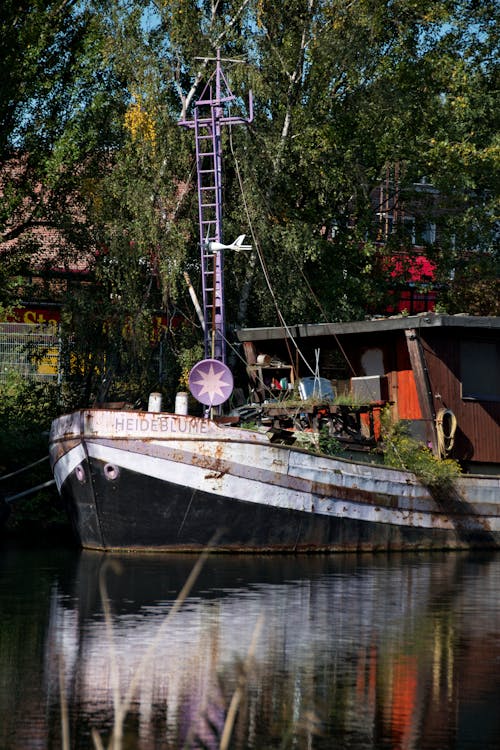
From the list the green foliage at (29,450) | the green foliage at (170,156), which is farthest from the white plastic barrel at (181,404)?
the green foliage at (170,156)

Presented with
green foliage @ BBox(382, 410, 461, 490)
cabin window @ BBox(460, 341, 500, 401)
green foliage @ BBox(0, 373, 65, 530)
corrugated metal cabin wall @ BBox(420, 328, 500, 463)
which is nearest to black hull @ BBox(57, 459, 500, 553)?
green foliage @ BBox(382, 410, 461, 490)

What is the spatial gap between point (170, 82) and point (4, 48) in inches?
185

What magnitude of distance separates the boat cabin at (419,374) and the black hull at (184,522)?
2103 millimetres

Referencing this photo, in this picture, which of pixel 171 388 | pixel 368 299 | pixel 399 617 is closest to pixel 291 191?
pixel 368 299

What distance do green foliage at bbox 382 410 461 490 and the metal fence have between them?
35.3ft

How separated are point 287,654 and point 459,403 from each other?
11576mm

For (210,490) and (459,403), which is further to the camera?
(459,403)

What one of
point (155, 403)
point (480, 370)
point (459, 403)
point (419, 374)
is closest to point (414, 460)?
point (419, 374)

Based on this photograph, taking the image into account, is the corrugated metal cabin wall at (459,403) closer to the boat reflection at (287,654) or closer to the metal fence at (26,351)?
the boat reflection at (287,654)

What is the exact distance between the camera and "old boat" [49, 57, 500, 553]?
68.3ft

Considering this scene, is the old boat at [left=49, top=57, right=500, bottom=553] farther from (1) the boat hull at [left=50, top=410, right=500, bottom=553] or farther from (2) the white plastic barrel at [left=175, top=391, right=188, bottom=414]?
(2) the white plastic barrel at [left=175, top=391, right=188, bottom=414]

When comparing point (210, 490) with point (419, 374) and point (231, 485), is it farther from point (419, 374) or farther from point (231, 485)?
point (419, 374)

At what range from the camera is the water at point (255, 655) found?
31.3 ft

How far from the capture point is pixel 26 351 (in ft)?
109
